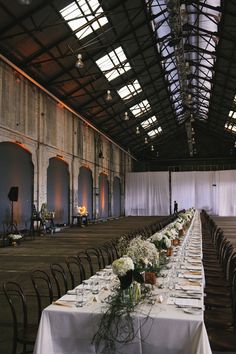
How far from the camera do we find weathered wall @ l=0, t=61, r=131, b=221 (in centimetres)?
1350

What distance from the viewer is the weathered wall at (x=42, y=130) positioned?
1350 cm

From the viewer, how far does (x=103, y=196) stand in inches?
1060

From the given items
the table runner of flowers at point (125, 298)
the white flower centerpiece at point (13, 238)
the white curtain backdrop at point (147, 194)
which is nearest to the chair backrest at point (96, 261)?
the table runner of flowers at point (125, 298)

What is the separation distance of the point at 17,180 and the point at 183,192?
19.4 metres

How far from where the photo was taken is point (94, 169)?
24.6 m

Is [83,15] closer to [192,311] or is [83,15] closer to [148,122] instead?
[192,311]

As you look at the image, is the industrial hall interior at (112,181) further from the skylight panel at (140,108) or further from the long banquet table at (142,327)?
the skylight panel at (140,108)

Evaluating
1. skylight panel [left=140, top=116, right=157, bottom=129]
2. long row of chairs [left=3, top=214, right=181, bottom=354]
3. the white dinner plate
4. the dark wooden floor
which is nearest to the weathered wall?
the dark wooden floor

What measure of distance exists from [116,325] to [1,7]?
1080 cm

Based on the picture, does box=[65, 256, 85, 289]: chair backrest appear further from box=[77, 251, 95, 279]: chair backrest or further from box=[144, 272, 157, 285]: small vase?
box=[144, 272, 157, 285]: small vase

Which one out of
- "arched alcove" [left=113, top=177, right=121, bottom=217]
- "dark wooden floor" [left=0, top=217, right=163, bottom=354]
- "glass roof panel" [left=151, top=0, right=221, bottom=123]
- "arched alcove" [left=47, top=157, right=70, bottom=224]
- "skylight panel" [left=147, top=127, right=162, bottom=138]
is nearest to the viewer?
"dark wooden floor" [left=0, top=217, right=163, bottom=354]

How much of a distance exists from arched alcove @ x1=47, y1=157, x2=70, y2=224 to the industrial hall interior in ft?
0.39

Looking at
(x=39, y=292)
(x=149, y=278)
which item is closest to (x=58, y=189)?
(x=39, y=292)

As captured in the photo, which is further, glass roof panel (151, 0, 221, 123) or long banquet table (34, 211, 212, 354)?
glass roof panel (151, 0, 221, 123)
